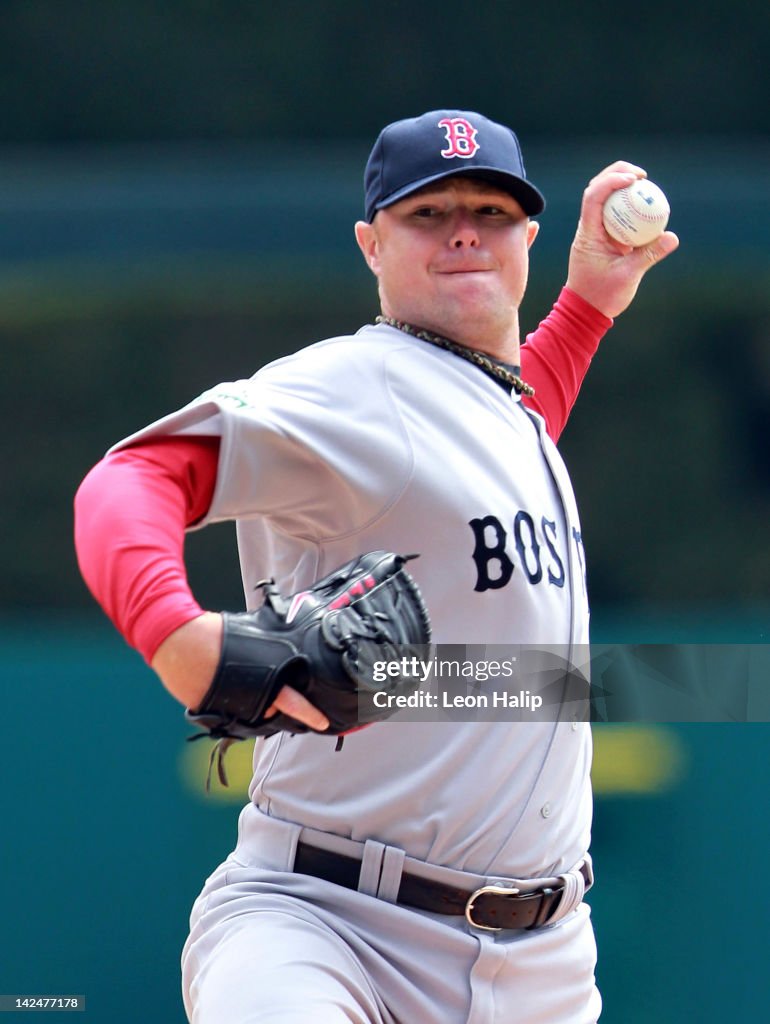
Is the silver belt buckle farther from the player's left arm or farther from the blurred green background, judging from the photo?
the blurred green background

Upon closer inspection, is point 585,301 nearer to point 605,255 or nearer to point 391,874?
point 605,255

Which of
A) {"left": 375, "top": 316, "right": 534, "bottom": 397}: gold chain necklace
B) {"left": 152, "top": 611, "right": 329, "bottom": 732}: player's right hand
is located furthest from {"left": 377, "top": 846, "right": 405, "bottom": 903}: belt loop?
{"left": 375, "top": 316, "right": 534, "bottom": 397}: gold chain necklace

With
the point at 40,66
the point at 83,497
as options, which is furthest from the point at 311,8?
the point at 83,497

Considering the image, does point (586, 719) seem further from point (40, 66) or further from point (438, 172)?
point (40, 66)

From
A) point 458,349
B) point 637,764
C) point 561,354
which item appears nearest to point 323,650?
point 458,349

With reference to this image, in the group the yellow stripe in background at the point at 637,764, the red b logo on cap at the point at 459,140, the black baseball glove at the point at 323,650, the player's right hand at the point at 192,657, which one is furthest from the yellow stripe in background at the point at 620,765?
the player's right hand at the point at 192,657

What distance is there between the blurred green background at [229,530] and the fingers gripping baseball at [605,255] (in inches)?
27.3

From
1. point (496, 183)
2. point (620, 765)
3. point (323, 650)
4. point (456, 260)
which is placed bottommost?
point (620, 765)

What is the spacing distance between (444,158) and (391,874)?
0.97m

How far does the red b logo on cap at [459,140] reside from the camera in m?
2.02

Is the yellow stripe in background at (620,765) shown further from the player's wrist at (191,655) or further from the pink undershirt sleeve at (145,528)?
the player's wrist at (191,655)

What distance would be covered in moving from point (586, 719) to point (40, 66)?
236 centimetres

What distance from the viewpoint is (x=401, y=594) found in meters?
1.59

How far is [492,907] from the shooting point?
6.13 ft
